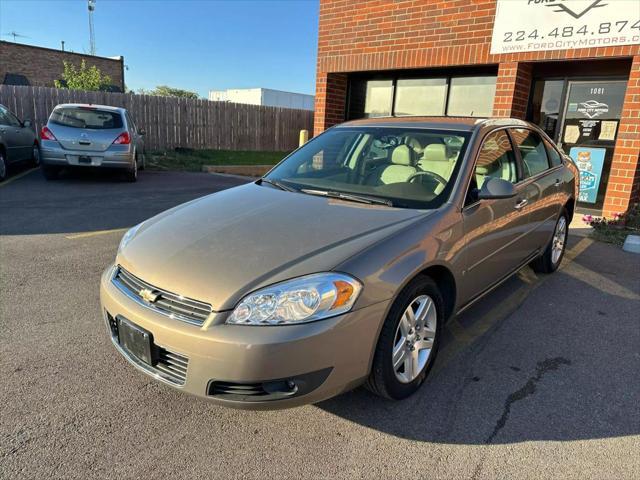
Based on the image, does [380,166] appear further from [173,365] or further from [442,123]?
[173,365]

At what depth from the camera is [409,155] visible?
11.9 ft

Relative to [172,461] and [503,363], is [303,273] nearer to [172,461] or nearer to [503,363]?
[172,461]

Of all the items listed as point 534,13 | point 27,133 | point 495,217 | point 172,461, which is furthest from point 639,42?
point 27,133

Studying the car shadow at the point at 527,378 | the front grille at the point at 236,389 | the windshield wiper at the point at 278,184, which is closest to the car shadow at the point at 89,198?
the windshield wiper at the point at 278,184

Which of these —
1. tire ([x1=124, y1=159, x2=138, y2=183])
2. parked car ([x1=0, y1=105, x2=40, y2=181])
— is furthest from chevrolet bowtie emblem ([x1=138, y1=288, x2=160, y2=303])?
parked car ([x1=0, y1=105, x2=40, y2=181])

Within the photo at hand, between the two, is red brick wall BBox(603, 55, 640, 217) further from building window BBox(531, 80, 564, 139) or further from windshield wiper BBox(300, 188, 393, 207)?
windshield wiper BBox(300, 188, 393, 207)

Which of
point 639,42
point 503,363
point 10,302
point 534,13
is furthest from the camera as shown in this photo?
point 534,13

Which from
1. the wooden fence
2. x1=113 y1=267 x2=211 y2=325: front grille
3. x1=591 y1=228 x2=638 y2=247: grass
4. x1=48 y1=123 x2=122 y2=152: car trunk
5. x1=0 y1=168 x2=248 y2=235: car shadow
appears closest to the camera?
x1=113 y1=267 x2=211 y2=325: front grille

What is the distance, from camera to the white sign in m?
A: 7.01

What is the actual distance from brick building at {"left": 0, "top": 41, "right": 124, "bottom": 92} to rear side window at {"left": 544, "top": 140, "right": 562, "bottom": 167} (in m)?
27.8

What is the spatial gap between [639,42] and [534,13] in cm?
163

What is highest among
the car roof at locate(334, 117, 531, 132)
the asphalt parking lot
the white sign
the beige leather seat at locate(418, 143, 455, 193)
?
the white sign

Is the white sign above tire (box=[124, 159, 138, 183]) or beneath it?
above

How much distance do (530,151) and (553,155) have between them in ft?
2.34
